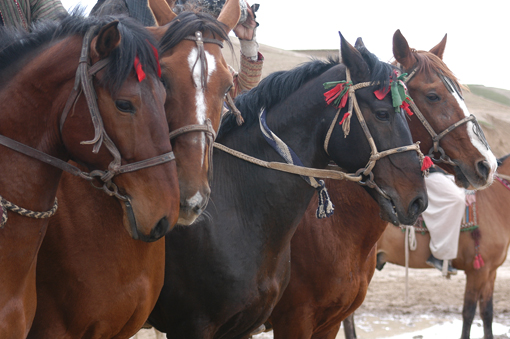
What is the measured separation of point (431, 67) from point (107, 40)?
9.36 ft

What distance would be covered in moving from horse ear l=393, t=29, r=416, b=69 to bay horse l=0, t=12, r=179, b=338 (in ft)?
8.77

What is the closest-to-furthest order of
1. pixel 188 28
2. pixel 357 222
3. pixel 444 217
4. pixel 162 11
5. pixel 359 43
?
pixel 188 28 → pixel 162 11 → pixel 359 43 → pixel 357 222 → pixel 444 217

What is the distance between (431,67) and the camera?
3896 millimetres

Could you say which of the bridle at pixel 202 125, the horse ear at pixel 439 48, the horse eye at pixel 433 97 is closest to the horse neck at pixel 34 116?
the bridle at pixel 202 125

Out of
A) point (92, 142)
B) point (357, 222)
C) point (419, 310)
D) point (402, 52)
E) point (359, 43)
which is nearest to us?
point (92, 142)

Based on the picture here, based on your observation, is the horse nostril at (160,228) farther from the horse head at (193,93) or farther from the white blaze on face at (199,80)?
the white blaze on face at (199,80)

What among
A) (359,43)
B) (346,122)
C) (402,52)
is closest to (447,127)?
(402,52)

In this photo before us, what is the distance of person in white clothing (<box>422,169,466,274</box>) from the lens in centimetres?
694

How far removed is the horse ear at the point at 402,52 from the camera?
3972 millimetres

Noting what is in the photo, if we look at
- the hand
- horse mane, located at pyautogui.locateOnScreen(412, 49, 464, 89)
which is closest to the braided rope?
the hand

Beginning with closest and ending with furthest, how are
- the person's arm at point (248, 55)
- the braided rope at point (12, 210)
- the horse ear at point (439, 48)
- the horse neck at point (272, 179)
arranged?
the braided rope at point (12, 210)
the horse neck at point (272, 179)
the person's arm at point (248, 55)
the horse ear at point (439, 48)

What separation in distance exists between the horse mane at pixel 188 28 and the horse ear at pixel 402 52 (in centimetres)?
200

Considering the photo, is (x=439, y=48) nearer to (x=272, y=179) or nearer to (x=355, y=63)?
(x=355, y=63)

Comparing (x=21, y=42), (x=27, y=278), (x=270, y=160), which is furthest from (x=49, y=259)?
(x=270, y=160)
